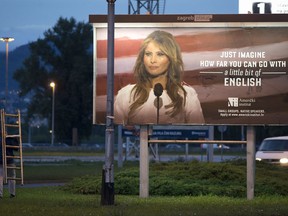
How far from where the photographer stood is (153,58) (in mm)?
24766

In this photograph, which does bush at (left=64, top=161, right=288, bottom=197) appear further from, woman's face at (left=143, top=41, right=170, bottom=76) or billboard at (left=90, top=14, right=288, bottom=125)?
woman's face at (left=143, top=41, right=170, bottom=76)

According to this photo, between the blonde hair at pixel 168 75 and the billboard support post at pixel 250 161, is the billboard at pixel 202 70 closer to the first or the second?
the blonde hair at pixel 168 75

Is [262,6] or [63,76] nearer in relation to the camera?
[262,6]

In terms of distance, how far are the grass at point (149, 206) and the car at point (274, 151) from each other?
15518 mm

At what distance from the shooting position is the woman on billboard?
80.9ft

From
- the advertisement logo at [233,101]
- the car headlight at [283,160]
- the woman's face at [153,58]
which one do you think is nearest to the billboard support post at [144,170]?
the woman's face at [153,58]

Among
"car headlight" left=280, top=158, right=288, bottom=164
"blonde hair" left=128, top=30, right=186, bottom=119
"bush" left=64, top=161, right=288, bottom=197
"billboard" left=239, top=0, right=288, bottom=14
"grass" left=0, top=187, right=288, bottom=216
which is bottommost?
"grass" left=0, top=187, right=288, bottom=216

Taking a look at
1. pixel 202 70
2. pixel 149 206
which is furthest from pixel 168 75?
pixel 149 206

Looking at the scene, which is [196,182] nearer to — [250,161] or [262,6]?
[250,161]

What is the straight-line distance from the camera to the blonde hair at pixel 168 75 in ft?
80.9

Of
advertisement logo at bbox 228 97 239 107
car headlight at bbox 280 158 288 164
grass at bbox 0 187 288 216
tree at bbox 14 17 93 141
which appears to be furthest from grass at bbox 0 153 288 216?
tree at bbox 14 17 93 141

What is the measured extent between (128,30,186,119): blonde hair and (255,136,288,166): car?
626 inches

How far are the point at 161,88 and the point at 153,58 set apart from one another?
2.82ft

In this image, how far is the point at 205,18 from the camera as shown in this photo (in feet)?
A: 80.1
